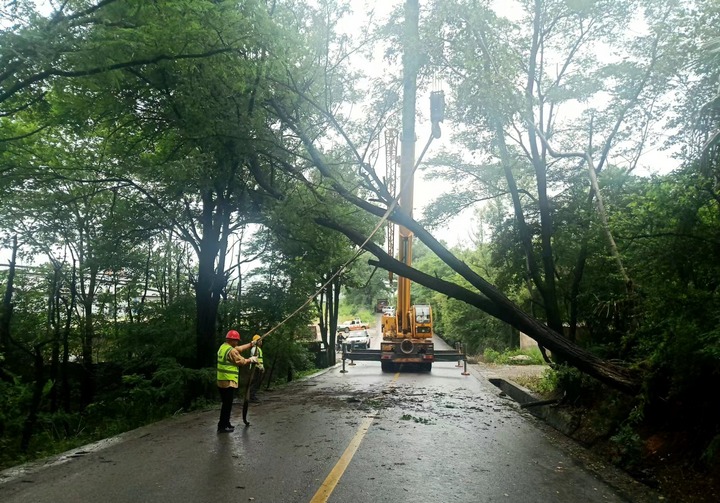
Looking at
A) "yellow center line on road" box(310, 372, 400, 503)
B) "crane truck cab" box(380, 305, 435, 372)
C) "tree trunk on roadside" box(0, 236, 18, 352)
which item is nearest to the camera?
"yellow center line on road" box(310, 372, 400, 503)

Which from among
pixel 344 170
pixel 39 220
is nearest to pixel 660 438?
pixel 344 170

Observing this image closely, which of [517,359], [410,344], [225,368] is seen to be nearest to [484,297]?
[225,368]

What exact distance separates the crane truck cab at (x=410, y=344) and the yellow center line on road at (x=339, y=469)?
11884 millimetres

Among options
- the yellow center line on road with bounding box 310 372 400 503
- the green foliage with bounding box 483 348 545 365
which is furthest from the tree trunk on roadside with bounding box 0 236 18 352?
the green foliage with bounding box 483 348 545 365

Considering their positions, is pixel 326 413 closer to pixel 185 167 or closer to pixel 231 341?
pixel 231 341

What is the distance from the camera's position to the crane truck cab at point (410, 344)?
69.7 feet

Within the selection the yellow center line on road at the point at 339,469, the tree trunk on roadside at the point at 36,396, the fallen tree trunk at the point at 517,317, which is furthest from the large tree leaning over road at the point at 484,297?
the tree trunk on roadside at the point at 36,396

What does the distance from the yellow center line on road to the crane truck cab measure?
1188 centimetres

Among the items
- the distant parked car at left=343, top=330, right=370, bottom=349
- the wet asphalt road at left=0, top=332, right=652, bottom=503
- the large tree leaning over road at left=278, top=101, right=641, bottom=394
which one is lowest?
the wet asphalt road at left=0, top=332, right=652, bottom=503

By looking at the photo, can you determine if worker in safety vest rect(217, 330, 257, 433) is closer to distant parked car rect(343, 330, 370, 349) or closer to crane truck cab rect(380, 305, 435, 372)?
crane truck cab rect(380, 305, 435, 372)

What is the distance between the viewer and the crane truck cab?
21.2 metres

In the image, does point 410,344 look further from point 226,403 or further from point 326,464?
point 326,464

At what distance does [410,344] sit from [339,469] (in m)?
15.2

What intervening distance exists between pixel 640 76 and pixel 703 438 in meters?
7.84
